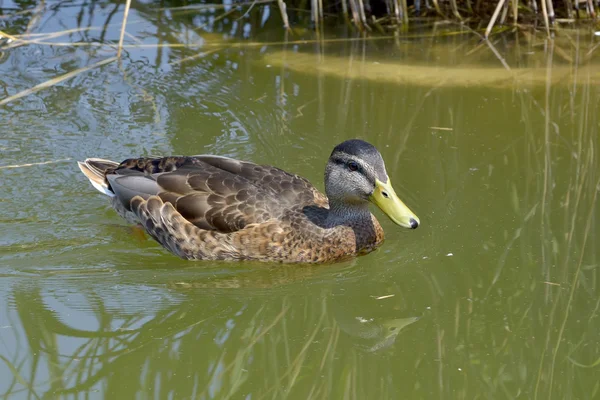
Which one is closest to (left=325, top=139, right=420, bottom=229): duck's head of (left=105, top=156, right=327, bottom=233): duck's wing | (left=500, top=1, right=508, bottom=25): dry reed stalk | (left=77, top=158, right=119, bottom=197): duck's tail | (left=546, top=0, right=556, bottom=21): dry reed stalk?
(left=105, top=156, right=327, bottom=233): duck's wing

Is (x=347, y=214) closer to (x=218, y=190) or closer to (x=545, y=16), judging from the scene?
(x=218, y=190)

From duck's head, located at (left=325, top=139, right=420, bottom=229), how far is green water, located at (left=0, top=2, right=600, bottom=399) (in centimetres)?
40

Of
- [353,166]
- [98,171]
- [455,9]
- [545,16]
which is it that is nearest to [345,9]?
[455,9]

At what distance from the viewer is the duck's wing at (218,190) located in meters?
6.34

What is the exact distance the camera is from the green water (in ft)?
16.4

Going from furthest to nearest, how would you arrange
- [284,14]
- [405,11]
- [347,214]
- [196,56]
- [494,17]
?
1. [405,11]
2. [284,14]
3. [494,17]
4. [196,56]
5. [347,214]

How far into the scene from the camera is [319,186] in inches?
291

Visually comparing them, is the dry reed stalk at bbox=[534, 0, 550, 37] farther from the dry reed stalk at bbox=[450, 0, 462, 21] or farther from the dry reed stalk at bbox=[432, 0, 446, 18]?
the dry reed stalk at bbox=[432, 0, 446, 18]

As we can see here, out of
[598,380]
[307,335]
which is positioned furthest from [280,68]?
[598,380]

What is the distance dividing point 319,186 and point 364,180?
1.28 m

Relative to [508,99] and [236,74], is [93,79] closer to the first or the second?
[236,74]

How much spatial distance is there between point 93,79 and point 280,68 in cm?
190

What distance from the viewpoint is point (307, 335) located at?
17.5 feet

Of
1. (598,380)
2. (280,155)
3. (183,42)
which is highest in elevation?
(183,42)
